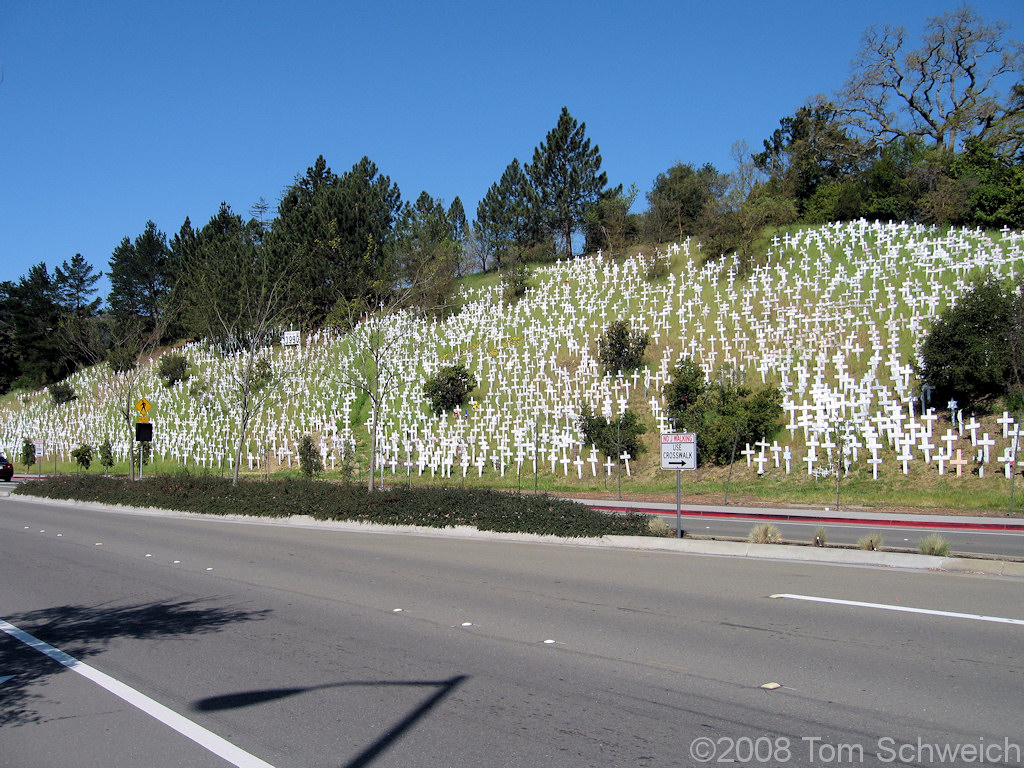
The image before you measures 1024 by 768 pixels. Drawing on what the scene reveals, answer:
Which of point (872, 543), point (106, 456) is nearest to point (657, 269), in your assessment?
point (872, 543)

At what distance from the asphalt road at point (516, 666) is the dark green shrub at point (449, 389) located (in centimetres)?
2371

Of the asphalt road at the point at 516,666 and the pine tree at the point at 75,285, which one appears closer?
the asphalt road at the point at 516,666

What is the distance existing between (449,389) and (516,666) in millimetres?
29341

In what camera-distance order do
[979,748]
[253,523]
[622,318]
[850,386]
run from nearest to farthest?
[979,748] → [253,523] → [850,386] → [622,318]

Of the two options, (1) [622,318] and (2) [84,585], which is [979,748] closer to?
(2) [84,585]

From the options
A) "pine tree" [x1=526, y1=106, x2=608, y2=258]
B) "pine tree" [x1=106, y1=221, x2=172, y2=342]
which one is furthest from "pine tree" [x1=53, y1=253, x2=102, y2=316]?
"pine tree" [x1=526, y1=106, x2=608, y2=258]

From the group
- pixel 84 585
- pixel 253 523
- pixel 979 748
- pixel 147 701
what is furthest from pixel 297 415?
pixel 979 748

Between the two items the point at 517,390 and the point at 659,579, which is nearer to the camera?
the point at 659,579

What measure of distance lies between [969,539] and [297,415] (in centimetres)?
3453

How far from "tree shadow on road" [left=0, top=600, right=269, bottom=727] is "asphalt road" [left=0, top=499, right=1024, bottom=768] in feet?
0.16

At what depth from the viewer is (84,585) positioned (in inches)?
460

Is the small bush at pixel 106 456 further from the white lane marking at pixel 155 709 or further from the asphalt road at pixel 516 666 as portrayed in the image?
the white lane marking at pixel 155 709

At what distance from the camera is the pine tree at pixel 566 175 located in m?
58.2

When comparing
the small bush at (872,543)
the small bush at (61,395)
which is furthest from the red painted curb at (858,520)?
the small bush at (61,395)
